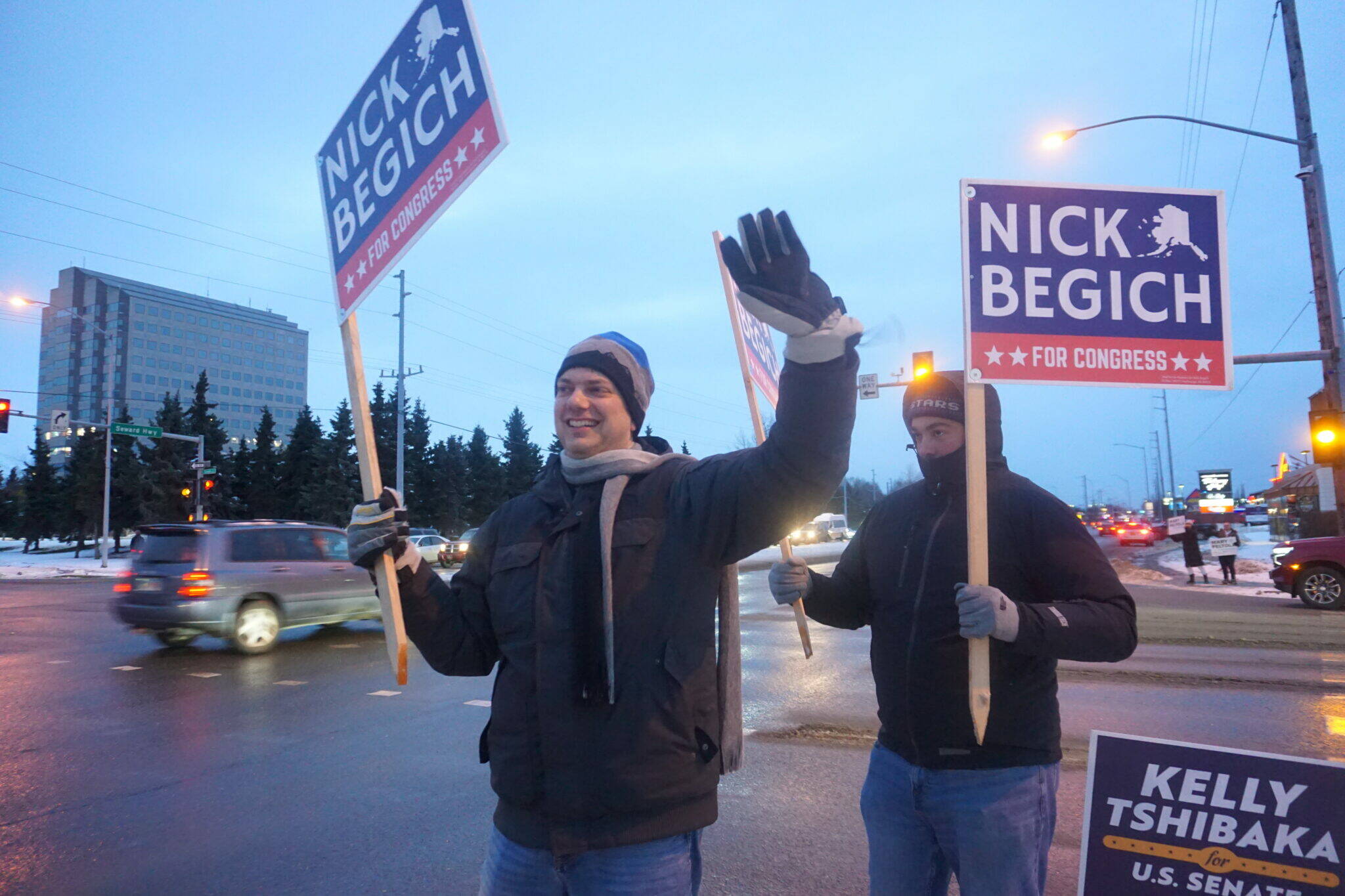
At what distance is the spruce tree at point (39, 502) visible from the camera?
60.1 meters

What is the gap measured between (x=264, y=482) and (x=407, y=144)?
65378mm

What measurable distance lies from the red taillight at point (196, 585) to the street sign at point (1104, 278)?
10.9m

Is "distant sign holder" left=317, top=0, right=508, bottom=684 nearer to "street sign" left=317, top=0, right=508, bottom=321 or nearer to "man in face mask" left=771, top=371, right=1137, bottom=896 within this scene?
"street sign" left=317, top=0, right=508, bottom=321

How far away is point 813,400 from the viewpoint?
172cm

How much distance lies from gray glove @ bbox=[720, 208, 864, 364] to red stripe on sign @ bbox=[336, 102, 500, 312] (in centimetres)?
87

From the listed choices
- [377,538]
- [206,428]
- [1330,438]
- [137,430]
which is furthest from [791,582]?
[206,428]

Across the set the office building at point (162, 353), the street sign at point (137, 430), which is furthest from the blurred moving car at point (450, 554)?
the office building at point (162, 353)

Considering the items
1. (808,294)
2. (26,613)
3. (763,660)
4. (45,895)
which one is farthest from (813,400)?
(26,613)

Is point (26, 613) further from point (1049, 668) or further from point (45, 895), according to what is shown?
point (1049, 668)

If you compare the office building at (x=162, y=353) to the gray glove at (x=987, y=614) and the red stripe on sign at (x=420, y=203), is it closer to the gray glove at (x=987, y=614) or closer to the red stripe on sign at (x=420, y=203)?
the red stripe on sign at (x=420, y=203)

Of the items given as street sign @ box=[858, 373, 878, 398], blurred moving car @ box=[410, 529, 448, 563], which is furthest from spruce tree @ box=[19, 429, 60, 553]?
street sign @ box=[858, 373, 878, 398]

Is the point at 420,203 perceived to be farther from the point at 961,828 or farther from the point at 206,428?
the point at 206,428

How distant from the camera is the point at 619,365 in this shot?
2.20 meters

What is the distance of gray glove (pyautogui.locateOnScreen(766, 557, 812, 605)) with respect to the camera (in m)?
2.80
